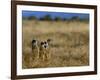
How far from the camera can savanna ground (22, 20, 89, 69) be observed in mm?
2070

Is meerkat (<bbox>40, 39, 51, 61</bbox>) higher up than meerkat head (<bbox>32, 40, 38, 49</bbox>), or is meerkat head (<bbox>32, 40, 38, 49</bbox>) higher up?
meerkat head (<bbox>32, 40, 38, 49</bbox>)

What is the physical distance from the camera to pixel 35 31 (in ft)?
6.88

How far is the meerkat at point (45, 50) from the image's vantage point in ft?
6.94

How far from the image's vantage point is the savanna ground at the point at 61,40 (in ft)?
6.79

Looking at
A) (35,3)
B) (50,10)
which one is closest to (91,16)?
(50,10)

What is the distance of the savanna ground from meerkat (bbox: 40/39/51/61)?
38mm

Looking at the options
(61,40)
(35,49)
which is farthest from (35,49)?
(61,40)

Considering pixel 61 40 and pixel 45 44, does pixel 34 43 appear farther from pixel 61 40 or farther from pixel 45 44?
pixel 61 40

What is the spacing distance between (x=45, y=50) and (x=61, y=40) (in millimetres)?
192

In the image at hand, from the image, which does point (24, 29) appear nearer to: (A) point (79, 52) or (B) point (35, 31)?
(B) point (35, 31)

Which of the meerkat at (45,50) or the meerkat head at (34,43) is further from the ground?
the meerkat head at (34,43)

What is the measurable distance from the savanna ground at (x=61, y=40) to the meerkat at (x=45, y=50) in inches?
1.5

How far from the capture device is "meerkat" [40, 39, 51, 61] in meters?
2.12

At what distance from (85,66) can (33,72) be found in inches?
21.9
